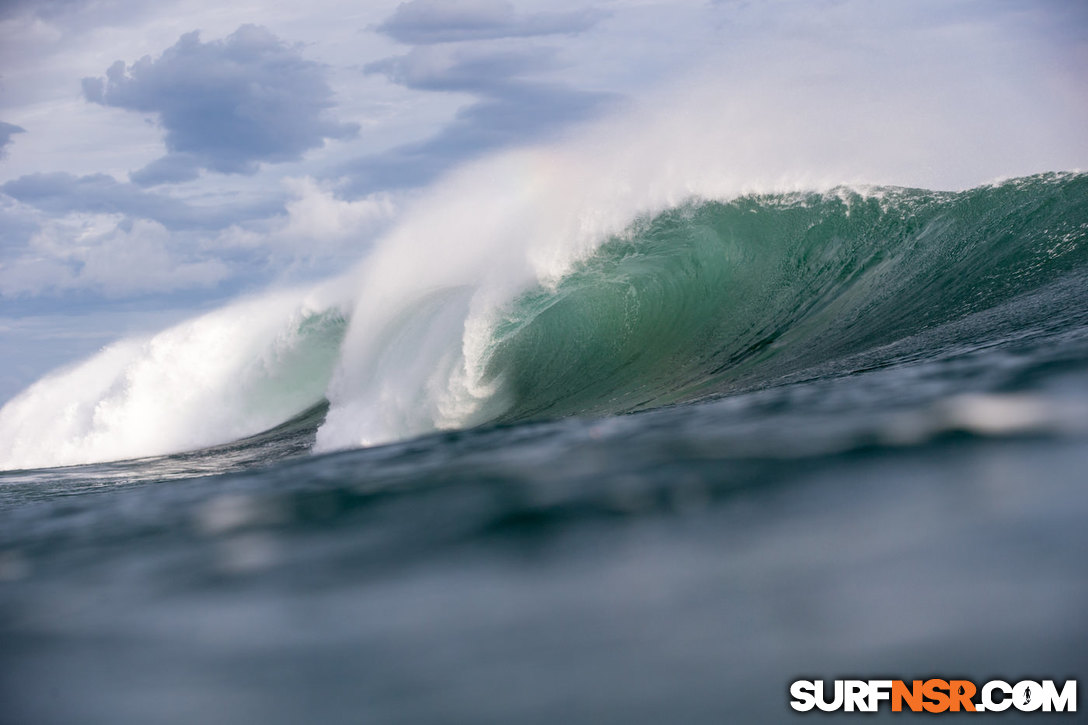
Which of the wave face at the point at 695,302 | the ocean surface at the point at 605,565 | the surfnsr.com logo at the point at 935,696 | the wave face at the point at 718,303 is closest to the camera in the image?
the surfnsr.com logo at the point at 935,696

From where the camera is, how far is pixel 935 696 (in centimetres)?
150

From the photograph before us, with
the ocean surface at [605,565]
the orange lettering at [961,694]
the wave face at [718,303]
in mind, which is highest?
the wave face at [718,303]

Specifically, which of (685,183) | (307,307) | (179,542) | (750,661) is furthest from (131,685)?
(307,307)

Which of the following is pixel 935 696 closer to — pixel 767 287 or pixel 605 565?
pixel 605 565

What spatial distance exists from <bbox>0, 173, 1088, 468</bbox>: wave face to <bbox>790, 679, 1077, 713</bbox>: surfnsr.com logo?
4.93 metres

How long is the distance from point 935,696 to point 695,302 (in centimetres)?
1101

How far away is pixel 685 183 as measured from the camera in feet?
47.1

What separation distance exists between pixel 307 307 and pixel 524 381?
390 inches

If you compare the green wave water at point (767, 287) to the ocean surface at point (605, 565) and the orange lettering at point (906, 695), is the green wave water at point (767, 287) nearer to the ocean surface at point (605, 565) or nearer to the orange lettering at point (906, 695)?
the ocean surface at point (605, 565)

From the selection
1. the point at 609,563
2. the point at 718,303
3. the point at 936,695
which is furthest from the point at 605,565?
the point at 718,303

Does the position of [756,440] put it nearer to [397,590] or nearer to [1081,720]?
[397,590]

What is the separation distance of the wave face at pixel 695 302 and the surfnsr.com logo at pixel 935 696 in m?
4.93

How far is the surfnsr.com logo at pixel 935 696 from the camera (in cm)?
146

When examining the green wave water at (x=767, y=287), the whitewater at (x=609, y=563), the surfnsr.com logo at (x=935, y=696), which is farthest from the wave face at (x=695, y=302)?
the surfnsr.com logo at (x=935, y=696)
